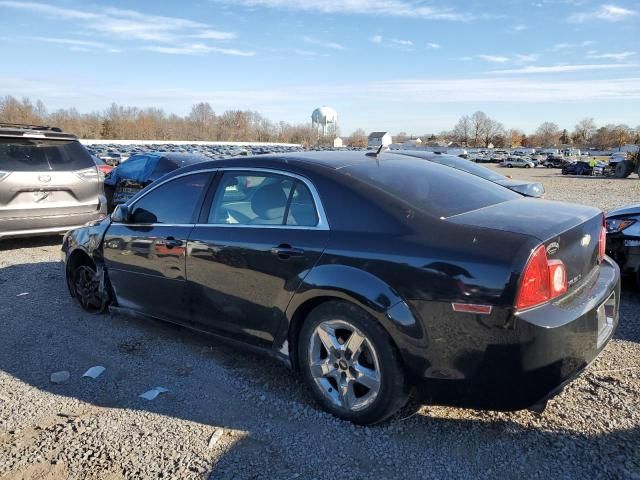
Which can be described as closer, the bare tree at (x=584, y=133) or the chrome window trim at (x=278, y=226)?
the chrome window trim at (x=278, y=226)

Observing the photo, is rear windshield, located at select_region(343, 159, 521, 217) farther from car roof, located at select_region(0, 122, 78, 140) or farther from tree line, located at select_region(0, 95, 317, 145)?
tree line, located at select_region(0, 95, 317, 145)

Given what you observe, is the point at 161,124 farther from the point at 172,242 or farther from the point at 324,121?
the point at 172,242

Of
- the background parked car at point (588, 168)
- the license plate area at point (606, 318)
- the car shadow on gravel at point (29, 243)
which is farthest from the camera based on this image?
the background parked car at point (588, 168)

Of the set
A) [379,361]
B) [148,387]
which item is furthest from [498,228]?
[148,387]

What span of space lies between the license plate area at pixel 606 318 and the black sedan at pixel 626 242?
232cm

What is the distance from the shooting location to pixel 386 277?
2.76 m

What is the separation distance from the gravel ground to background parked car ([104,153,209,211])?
21.9 feet

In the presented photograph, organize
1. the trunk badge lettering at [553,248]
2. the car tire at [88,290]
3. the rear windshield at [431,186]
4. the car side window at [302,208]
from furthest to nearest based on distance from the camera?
the car tire at [88,290], the car side window at [302,208], the rear windshield at [431,186], the trunk badge lettering at [553,248]

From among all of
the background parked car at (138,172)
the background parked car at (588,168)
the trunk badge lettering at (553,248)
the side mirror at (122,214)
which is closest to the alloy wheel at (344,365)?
the trunk badge lettering at (553,248)

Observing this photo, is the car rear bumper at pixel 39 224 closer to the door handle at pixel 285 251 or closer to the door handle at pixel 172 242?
the door handle at pixel 172 242

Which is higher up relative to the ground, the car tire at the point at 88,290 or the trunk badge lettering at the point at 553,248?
the trunk badge lettering at the point at 553,248

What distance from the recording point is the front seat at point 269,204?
11.1 ft

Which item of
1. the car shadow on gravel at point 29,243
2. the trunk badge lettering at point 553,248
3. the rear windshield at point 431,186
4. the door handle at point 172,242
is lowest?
the car shadow on gravel at point 29,243

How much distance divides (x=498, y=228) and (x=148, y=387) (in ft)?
8.33
